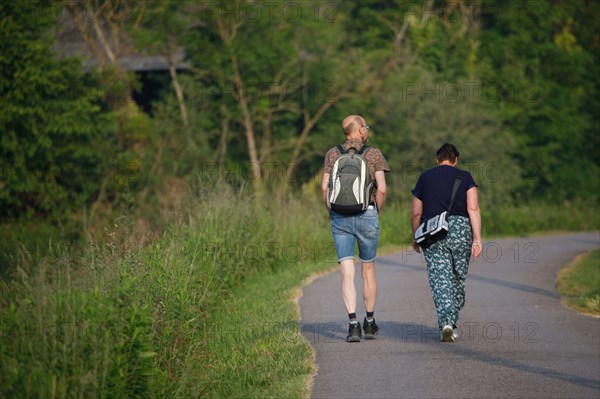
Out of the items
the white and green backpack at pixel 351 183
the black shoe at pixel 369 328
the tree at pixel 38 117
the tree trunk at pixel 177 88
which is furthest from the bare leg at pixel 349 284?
the tree trunk at pixel 177 88

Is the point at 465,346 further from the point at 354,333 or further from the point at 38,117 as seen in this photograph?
the point at 38,117

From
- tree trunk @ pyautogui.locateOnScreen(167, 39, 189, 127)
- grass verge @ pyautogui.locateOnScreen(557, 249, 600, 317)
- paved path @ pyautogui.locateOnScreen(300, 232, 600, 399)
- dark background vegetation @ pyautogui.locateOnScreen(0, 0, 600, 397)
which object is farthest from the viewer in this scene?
tree trunk @ pyautogui.locateOnScreen(167, 39, 189, 127)

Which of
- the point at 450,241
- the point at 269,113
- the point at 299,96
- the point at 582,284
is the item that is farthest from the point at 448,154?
the point at 299,96

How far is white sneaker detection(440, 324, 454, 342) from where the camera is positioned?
1086cm

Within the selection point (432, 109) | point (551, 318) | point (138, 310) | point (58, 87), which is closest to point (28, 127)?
point (58, 87)

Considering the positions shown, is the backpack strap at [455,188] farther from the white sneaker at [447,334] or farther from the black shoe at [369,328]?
the black shoe at [369,328]

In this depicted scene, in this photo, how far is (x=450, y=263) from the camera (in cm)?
1094

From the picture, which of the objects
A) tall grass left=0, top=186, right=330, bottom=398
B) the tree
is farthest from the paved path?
the tree

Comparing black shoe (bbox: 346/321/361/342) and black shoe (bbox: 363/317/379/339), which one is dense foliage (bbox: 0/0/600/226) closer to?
black shoe (bbox: 363/317/379/339)

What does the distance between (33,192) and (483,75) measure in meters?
21.2

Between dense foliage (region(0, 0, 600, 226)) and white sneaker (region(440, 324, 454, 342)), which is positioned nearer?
white sneaker (region(440, 324, 454, 342))

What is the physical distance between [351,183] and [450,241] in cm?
126

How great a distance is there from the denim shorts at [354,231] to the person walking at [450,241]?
624 millimetres

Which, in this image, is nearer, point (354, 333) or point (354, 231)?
point (354, 231)
